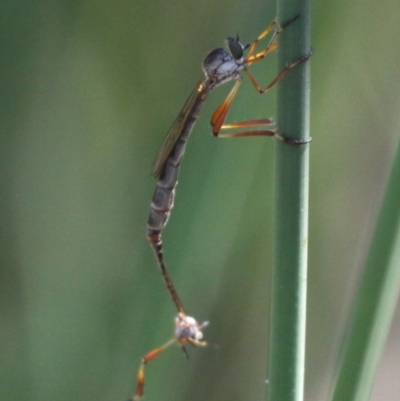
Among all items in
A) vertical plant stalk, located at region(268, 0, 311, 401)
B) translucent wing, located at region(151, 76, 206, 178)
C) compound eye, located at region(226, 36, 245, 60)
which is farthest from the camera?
translucent wing, located at region(151, 76, 206, 178)

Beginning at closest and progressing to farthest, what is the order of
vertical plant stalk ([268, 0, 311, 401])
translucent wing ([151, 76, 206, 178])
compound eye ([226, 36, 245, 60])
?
vertical plant stalk ([268, 0, 311, 401]) → compound eye ([226, 36, 245, 60]) → translucent wing ([151, 76, 206, 178])

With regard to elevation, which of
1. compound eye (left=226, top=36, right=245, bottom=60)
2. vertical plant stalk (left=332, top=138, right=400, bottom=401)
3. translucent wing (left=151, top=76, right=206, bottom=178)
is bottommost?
vertical plant stalk (left=332, top=138, right=400, bottom=401)

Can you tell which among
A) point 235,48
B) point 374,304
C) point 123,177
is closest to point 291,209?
point 374,304

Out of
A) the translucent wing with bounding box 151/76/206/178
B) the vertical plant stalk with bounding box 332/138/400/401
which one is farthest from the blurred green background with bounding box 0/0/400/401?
the vertical plant stalk with bounding box 332/138/400/401

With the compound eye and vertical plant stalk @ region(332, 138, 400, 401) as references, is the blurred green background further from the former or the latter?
vertical plant stalk @ region(332, 138, 400, 401)

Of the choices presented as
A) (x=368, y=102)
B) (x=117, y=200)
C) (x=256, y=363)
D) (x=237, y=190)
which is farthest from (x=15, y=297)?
(x=368, y=102)

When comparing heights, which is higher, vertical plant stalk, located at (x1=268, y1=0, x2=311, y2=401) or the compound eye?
the compound eye

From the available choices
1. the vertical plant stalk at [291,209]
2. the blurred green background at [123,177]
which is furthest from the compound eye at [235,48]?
the vertical plant stalk at [291,209]
